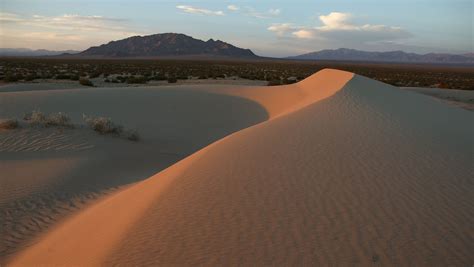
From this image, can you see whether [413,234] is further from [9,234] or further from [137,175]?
[137,175]

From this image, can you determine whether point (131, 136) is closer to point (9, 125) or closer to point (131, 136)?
point (131, 136)

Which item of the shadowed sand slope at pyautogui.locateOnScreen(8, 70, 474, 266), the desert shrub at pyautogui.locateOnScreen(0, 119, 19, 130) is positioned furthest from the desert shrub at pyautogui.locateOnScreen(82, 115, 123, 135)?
the shadowed sand slope at pyautogui.locateOnScreen(8, 70, 474, 266)

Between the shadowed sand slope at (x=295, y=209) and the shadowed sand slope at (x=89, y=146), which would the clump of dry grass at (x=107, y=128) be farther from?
the shadowed sand slope at (x=295, y=209)

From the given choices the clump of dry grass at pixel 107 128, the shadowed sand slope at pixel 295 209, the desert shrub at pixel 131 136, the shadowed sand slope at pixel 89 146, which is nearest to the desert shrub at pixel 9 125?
the shadowed sand slope at pixel 89 146

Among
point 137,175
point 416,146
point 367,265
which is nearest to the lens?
point 367,265

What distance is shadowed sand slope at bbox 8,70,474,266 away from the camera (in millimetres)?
3943

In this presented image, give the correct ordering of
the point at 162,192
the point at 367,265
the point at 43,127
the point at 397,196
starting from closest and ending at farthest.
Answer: the point at 367,265, the point at 397,196, the point at 162,192, the point at 43,127

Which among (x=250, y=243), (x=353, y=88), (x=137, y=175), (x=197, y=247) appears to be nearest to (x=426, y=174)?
(x=250, y=243)

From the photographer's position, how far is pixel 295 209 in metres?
4.80

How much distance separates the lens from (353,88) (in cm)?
1479

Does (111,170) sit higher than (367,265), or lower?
lower

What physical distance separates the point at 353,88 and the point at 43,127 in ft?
34.6

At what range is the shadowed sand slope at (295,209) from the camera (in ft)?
12.9

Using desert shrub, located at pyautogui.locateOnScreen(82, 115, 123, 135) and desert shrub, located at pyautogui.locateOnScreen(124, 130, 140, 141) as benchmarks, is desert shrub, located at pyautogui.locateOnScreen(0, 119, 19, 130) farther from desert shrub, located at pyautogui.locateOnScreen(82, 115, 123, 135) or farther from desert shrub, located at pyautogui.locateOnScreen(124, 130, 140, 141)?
desert shrub, located at pyautogui.locateOnScreen(124, 130, 140, 141)
